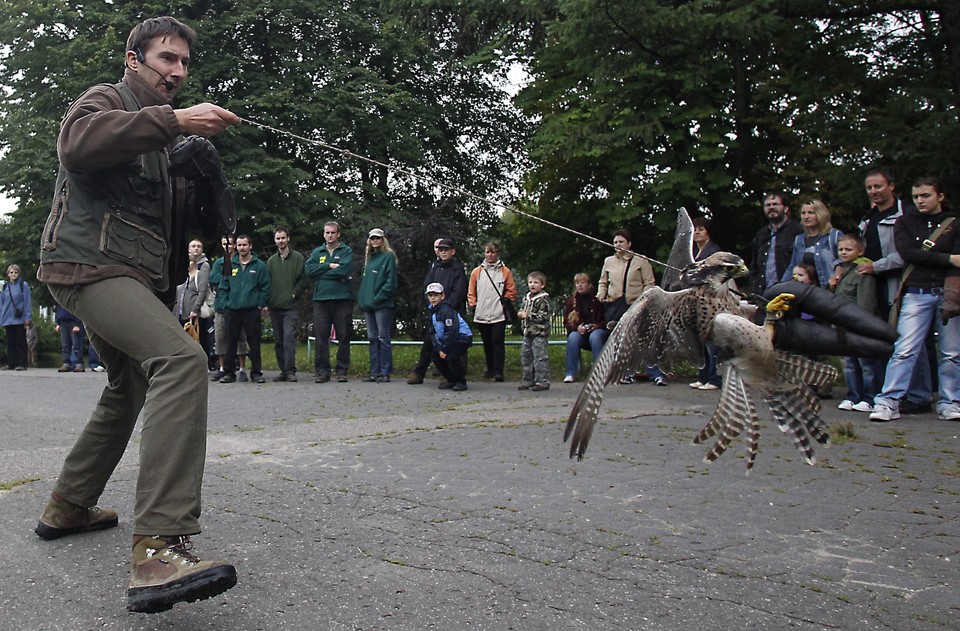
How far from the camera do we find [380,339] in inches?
526

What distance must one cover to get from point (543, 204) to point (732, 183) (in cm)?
450

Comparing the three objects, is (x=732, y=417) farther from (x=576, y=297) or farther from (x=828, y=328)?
(x=576, y=297)

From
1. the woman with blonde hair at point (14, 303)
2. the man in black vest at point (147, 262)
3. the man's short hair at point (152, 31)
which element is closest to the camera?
the man in black vest at point (147, 262)

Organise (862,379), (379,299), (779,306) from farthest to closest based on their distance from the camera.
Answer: (379,299), (862,379), (779,306)

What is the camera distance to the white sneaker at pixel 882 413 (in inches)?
331

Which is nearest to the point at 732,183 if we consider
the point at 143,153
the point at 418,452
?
the point at 418,452

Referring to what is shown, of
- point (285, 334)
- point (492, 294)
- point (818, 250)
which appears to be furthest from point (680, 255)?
point (285, 334)

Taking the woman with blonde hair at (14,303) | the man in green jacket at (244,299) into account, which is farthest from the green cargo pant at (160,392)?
the woman with blonde hair at (14,303)

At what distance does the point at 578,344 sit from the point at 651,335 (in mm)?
8055

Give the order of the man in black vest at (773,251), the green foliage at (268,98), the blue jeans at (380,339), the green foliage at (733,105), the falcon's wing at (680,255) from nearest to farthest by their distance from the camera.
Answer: the falcon's wing at (680,255)
the man in black vest at (773,251)
the green foliage at (733,105)
the blue jeans at (380,339)
the green foliage at (268,98)

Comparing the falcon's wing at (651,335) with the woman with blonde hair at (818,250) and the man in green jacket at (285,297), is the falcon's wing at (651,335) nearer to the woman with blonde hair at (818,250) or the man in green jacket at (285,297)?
the woman with blonde hair at (818,250)

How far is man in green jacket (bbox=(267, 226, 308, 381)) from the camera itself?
13648mm

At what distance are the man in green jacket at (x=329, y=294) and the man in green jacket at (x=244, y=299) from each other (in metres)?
0.73

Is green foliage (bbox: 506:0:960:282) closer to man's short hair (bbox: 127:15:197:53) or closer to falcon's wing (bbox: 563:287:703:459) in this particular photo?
falcon's wing (bbox: 563:287:703:459)
